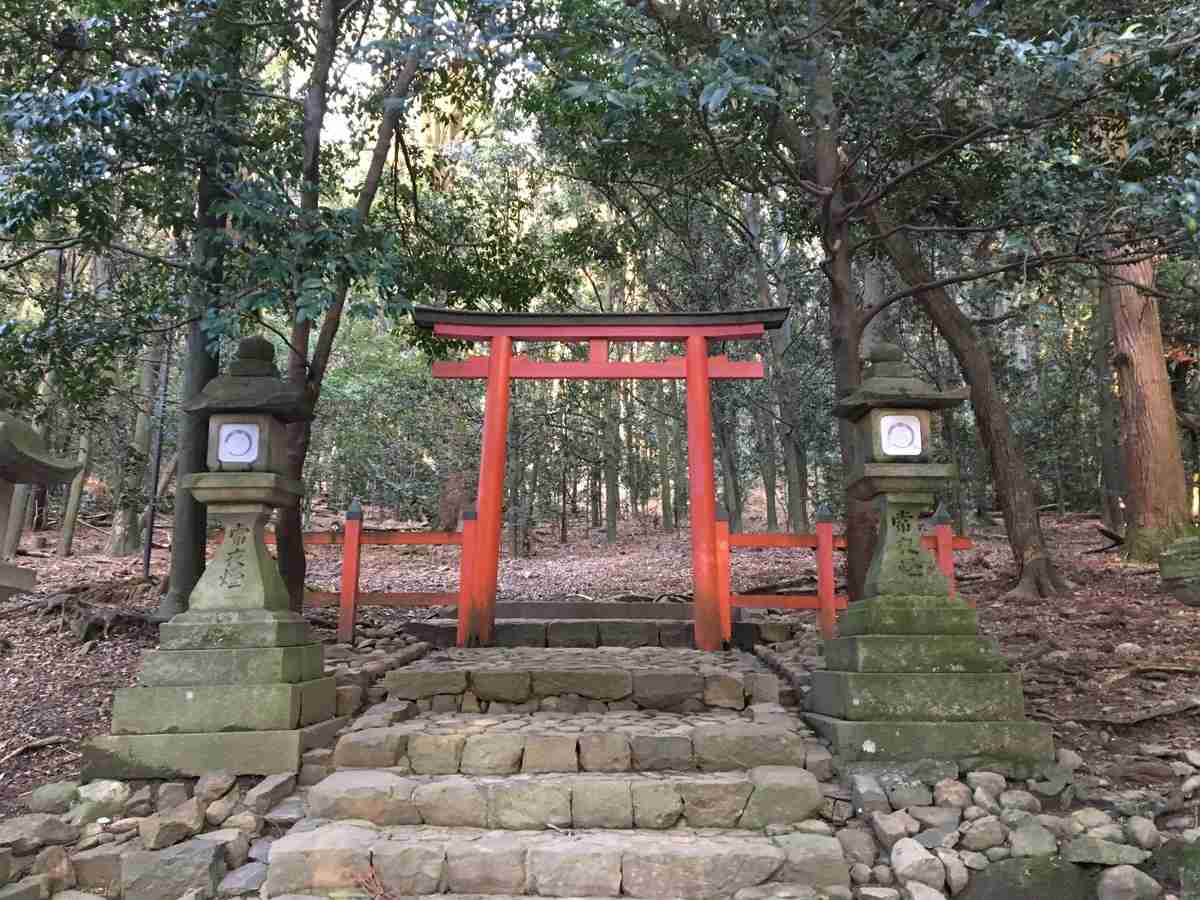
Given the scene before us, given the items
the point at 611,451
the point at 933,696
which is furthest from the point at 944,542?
the point at 611,451

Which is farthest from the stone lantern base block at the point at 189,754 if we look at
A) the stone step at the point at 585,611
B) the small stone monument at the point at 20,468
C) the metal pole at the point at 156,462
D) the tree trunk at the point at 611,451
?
the tree trunk at the point at 611,451

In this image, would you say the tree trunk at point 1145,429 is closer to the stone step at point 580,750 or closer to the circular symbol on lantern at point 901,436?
the circular symbol on lantern at point 901,436

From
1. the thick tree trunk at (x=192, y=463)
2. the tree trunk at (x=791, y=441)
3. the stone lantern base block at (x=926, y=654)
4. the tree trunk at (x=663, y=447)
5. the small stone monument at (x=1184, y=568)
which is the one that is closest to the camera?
the small stone monument at (x=1184, y=568)

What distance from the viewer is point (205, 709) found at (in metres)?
4.20

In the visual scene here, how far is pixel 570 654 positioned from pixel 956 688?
3089 mm

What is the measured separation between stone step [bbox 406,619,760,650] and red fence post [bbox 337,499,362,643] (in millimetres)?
735

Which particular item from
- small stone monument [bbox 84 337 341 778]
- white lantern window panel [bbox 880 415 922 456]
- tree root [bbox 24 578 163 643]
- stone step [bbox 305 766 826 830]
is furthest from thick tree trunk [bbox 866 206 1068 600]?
tree root [bbox 24 578 163 643]

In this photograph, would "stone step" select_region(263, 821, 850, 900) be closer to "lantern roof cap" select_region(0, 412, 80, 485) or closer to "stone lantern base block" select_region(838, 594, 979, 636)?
"stone lantern base block" select_region(838, 594, 979, 636)

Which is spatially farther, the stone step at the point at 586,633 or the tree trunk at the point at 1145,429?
the tree trunk at the point at 1145,429

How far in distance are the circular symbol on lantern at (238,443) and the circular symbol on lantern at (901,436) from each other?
3.82 metres

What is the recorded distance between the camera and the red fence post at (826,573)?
6.59 metres

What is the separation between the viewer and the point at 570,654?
6.36 meters

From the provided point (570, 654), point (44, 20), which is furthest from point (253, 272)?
point (570, 654)

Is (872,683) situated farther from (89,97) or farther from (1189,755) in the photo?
(89,97)
